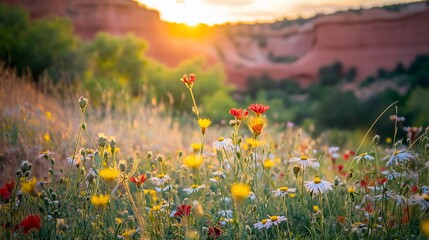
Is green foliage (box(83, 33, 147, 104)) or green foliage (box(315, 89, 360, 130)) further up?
green foliage (box(83, 33, 147, 104))

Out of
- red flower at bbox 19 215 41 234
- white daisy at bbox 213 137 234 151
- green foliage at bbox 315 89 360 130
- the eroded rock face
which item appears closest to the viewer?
red flower at bbox 19 215 41 234

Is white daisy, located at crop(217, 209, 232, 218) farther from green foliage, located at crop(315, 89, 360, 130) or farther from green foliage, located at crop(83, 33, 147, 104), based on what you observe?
green foliage, located at crop(315, 89, 360, 130)

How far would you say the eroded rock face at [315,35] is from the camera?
39562mm

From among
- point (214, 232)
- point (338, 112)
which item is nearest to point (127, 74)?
point (338, 112)

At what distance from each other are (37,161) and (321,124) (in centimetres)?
1722

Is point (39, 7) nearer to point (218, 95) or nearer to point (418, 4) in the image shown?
point (218, 95)

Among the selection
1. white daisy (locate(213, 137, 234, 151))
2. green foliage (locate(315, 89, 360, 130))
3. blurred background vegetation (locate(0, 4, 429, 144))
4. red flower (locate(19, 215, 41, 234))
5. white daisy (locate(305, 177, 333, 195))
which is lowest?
green foliage (locate(315, 89, 360, 130))

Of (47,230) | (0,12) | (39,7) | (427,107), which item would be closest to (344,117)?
(427,107)

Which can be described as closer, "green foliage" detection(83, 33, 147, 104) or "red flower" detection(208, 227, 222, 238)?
"red flower" detection(208, 227, 222, 238)

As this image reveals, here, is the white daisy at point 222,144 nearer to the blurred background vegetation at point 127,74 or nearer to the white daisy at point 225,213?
the white daisy at point 225,213

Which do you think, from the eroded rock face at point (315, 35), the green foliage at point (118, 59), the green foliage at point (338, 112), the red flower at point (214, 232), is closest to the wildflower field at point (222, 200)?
the red flower at point (214, 232)

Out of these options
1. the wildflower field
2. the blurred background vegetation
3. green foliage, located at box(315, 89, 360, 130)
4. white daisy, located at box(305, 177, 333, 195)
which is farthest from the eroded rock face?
white daisy, located at box(305, 177, 333, 195)

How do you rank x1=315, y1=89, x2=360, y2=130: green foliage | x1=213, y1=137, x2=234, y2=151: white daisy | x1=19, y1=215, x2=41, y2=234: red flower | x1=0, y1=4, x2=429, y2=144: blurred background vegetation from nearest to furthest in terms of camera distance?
1. x1=19, y1=215, x2=41, y2=234: red flower
2. x1=213, y1=137, x2=234, y2=151: white daisy
3. x1=0, y1=4, x2=429, y2=144: blurred background vegetation
4. x1=315, y1=89, x2=360, y2=130: green foliage

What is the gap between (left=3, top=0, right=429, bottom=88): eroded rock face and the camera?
3956cm
